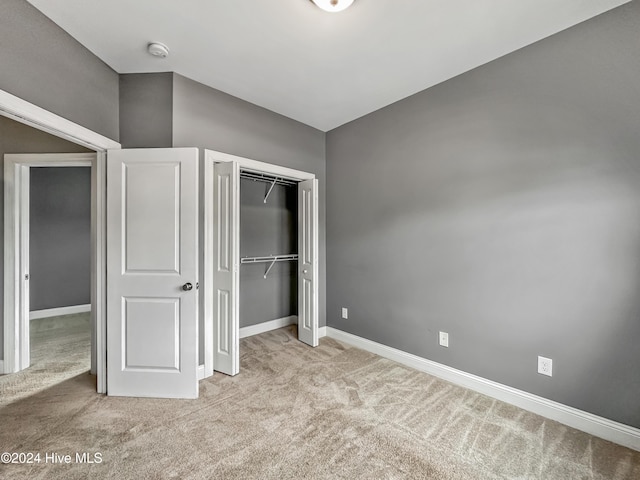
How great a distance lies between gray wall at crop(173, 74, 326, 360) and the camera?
8.36 feet

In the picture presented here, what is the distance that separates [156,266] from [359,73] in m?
2.43

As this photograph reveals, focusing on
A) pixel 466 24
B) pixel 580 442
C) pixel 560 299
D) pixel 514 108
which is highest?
pixel 466 24

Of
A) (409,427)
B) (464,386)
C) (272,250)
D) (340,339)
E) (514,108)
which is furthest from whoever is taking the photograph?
(272,250)

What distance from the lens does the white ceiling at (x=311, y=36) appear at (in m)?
1.79

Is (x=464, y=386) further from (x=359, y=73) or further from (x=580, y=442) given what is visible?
(x=359, y=73)

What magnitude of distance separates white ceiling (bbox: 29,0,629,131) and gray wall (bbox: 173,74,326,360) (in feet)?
0.53

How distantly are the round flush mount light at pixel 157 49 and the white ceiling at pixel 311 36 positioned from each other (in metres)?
0.04

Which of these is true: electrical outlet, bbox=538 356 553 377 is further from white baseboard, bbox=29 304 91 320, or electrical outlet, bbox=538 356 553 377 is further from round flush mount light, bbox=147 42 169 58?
white baseboard, bbox=29 304 91 320

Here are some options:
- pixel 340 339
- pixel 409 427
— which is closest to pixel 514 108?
pixel 409 427

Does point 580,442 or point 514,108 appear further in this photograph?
point 514,108

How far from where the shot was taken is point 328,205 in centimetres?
376

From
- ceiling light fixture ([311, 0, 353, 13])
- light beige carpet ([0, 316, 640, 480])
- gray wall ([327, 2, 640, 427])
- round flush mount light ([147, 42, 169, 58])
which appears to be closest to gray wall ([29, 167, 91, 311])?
light beige carpet ([0, 316, 640, 480])

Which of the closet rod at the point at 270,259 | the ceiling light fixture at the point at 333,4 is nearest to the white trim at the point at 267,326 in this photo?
the closet rod at the point at 270,259

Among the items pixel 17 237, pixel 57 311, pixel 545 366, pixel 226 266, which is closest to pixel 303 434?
pixel 226 266
